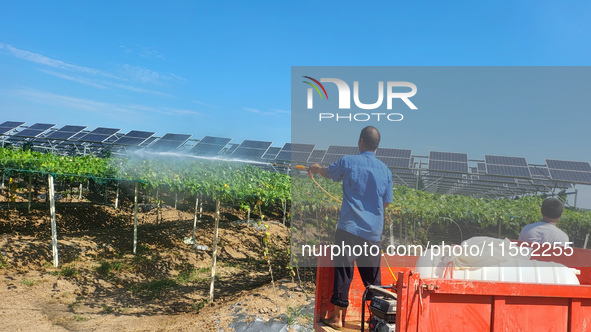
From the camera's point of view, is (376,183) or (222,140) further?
(222,140)

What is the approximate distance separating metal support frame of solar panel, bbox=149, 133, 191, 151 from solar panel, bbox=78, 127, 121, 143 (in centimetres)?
237

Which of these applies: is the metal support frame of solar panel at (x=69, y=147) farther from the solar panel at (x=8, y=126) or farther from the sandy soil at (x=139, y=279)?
the sandy soil at (x=139, y=279)

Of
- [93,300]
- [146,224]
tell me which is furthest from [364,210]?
[146,224]

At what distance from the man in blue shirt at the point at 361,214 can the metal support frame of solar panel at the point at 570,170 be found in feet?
31.1

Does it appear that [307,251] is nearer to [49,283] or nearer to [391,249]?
[391,249]

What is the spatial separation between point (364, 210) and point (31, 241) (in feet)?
33.7

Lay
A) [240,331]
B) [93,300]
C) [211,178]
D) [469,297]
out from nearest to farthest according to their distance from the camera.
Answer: [469,297]
[240,331]
[93,300]
[211,178]

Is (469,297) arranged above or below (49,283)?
above

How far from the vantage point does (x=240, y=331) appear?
6.23 m

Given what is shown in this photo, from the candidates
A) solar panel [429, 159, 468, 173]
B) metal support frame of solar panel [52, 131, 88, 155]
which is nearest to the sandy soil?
solar panel [429, 159, 468, 173]

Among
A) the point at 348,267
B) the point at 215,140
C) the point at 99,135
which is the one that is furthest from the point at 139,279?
the point at 99,135

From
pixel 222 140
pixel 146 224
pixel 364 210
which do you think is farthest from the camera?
pixel 222 140

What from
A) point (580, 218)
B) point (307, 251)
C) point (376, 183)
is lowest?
point (307, 251)

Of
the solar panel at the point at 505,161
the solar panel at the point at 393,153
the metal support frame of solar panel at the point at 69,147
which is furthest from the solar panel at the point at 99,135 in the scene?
the solar panel at the point at 505,161
